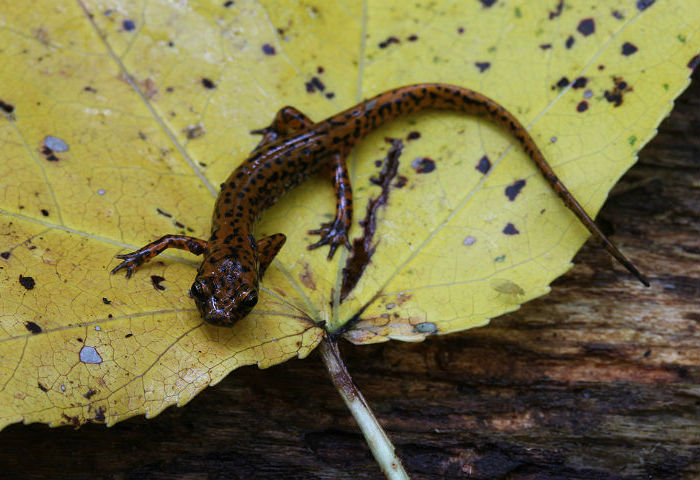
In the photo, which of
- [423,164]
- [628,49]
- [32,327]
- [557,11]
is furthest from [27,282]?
[628,49]

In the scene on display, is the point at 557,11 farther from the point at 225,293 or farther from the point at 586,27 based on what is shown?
the point at 225,293

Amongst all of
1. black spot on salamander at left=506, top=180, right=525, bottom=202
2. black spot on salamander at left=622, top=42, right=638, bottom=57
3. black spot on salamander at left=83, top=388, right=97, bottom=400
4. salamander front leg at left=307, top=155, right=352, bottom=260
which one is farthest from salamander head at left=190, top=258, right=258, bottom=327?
black spot on salamander at left=622, top=42, right=638, bottom=57

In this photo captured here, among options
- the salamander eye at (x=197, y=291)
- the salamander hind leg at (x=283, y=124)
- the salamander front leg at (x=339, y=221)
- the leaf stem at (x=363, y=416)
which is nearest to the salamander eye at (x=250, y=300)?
the salamander eye at (x=197, y=291)

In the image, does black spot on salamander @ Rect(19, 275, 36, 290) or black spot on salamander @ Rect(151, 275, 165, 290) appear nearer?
black spot on salamander @ Rect(19, 275, 36, 290)

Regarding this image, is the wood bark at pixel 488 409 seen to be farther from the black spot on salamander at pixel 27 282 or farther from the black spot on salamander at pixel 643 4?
the black spot on salamander at pixel 643 4

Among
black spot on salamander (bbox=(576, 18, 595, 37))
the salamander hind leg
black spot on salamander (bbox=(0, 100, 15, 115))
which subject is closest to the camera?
black spot on salamander (bbox=(0, 100, 15, 115))

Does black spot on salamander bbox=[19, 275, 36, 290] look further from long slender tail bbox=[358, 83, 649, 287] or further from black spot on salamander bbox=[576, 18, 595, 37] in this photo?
black spot on salamander bbox=[576, 18, 595, 37]
